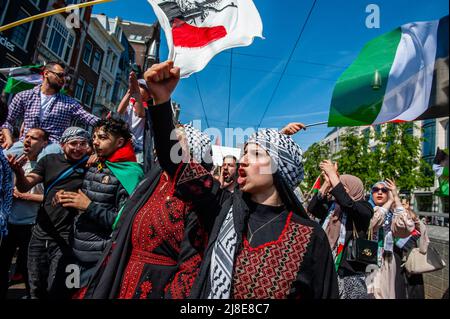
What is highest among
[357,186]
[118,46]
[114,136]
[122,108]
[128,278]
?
[118,46]

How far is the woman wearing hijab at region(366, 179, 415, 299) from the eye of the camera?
2.88 m

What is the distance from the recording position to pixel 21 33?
16.5 metres

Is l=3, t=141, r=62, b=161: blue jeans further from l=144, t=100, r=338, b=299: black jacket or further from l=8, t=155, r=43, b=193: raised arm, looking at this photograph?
l=144, t=100, r=338, b=299: black jacket

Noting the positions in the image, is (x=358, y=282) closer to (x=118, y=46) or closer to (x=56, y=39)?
(x=56, y=39)

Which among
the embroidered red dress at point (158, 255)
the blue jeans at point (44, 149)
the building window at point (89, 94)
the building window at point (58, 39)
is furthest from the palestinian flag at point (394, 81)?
the building window at point (89, 94)

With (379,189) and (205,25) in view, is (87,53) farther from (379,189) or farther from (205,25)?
(379,189)

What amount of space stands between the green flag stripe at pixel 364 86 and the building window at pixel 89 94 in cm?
2806

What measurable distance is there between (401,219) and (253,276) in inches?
83.1

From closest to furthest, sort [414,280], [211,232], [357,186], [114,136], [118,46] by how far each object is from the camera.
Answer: [211,232], [114,136], [357,186], [414,280], [118,46]

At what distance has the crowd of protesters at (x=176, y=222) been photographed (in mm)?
1490

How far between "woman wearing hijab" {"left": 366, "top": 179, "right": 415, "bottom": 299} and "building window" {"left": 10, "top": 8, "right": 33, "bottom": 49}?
18.6 metres

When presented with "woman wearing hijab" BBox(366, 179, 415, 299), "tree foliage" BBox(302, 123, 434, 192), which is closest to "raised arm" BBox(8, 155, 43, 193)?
"woman wearing hijab" BBox(366, 179, 415, 299)

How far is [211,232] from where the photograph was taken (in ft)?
5.36

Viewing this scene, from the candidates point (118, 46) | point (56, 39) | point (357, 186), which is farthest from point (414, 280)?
point (118, 46)
